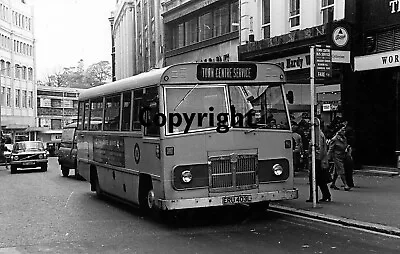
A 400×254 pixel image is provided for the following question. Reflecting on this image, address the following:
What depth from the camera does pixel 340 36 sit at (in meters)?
19.4

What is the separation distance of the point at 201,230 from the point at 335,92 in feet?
38.7

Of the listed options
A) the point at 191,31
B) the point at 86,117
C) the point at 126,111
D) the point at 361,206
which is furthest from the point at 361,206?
the point at 191,31

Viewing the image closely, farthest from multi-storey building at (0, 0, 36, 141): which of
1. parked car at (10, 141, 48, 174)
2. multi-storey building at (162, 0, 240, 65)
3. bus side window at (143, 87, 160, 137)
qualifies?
bus side window at (143, 87, 160, 137)

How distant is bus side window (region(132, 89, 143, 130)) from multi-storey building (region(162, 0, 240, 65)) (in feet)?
51.5

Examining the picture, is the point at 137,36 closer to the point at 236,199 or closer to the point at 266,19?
the point at 266,19

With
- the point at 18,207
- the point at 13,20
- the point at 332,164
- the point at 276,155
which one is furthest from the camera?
the point at 13,20

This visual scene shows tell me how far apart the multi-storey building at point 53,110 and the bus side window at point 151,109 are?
→ 70.3 metres

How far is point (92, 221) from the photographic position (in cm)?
1295

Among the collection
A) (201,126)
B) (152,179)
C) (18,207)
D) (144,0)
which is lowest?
(18,207)

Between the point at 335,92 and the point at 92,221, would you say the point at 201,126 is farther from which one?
the point at 335,92

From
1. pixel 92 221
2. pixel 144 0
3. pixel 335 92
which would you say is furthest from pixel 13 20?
pixel 92 221

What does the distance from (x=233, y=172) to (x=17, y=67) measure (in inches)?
2702

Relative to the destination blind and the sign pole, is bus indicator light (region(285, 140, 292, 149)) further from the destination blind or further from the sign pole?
the destination blind

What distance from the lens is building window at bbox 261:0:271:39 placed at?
25.9 m
